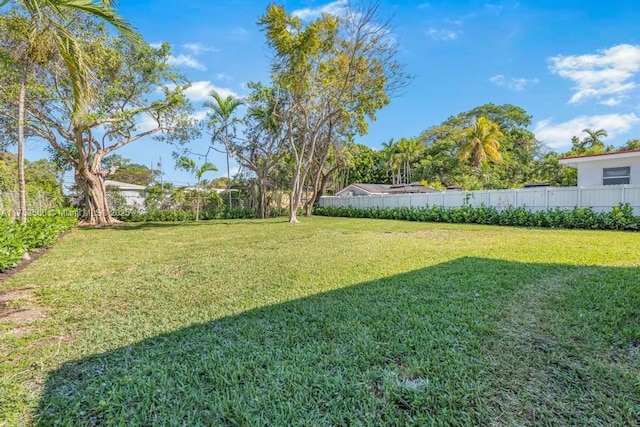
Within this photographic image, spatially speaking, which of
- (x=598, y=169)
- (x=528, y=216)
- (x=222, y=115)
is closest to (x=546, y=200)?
(x=528, y=216)

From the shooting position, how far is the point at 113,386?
6.53ft

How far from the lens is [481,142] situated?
24.0 meters

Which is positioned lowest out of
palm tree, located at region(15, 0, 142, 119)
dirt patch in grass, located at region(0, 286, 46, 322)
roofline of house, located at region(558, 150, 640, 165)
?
dirt patch in grass, located at region(0, 286, 46, 322)

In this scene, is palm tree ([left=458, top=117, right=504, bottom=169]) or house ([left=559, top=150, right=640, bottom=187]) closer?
house ([left=559, top=150, right=640, bottom=187])

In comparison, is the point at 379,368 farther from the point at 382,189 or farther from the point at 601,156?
the point at 382,189

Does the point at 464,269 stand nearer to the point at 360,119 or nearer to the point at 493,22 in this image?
the point at 493,22

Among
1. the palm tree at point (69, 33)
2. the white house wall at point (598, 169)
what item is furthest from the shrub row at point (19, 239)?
the white house wall at point (598, 169)

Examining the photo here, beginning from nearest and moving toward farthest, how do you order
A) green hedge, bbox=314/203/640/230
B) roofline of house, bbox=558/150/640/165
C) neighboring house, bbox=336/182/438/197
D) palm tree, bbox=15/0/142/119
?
palm tree, bbox=15/0/142/119
green hedge, bbox=314/203/640/230
roofline of house, bbox=558/150/640/165
neighboring house, bbox=336/182/438/197

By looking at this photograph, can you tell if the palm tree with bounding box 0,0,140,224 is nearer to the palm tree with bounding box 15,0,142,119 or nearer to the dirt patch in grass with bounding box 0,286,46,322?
the palm tree with bounding box 15,0,142,119

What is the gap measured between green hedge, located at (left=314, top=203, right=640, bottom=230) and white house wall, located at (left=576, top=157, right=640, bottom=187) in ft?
5.67

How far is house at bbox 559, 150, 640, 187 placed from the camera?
1037cm

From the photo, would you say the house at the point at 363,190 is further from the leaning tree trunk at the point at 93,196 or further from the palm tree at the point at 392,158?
the leaning tree trunk at the point at 93,196

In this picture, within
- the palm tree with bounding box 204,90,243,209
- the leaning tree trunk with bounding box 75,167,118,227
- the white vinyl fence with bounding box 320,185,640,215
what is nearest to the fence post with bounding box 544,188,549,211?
the white vinyl fence with bounding box 320,185,640,215

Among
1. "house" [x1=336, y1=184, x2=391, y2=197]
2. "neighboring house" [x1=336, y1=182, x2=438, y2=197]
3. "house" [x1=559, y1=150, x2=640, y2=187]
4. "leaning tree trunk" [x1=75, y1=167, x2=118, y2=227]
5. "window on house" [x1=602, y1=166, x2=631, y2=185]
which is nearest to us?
"house" [x1=559, y1=150, x2=640, y2=187]
